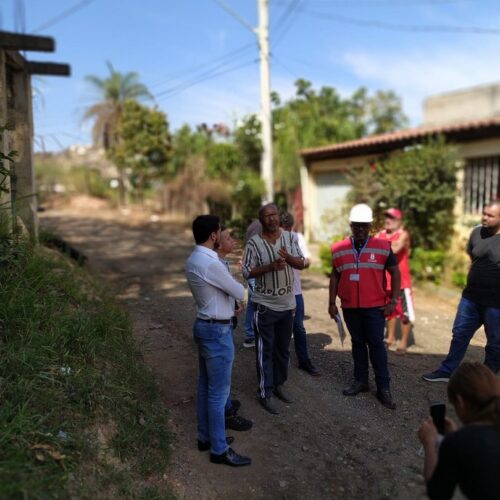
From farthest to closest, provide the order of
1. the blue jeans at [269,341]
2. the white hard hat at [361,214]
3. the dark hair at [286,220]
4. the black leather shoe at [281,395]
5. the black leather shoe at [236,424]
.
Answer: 1. the dark hair at [286,220]
2. the black leather shoe at [281,395]
3. the white hard hat at [361,214]
4. the blue jeans at [269,341]
5. the black leather shoe at [236,424]

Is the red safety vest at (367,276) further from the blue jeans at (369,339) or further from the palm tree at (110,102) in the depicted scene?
the palm tree at (110,102)

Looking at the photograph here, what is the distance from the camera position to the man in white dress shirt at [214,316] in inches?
121

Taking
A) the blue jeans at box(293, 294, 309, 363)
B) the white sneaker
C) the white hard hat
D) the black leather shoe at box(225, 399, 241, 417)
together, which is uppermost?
the white hard hat

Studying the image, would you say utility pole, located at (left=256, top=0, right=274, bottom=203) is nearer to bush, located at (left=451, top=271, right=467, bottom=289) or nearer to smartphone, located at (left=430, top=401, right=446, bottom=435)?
bush, located at (left=451, top=271, right=467, bottom=289)

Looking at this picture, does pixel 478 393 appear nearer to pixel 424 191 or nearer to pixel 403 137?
pixel 424 191

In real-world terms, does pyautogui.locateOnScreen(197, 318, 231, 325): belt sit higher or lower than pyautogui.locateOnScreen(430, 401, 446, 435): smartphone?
higher

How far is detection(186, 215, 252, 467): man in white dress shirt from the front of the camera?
308cm

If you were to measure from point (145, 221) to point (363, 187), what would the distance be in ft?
36.2

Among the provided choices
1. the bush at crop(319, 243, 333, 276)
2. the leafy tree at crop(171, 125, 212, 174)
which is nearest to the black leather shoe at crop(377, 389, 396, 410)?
the bush at crop(319, 243, 333, 276)

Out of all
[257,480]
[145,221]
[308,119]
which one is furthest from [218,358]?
[145,221]

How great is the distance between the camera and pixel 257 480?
313 centimetres

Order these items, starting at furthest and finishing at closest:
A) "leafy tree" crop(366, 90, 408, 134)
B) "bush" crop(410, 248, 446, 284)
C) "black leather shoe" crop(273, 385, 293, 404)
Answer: "leafy tree" crop(366, 90, 408, 134) < "bush" crop(410, 248, 446, 284) < "black leather shoe" crop(273, 385, 293, 404)

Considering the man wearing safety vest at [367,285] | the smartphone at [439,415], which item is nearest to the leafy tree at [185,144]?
the man wearing safety vest at [367,285]

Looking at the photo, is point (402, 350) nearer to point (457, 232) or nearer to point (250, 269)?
point (250, 269)
